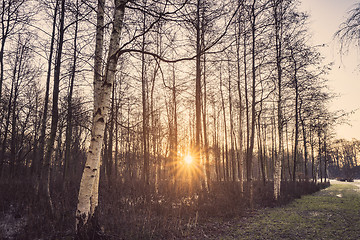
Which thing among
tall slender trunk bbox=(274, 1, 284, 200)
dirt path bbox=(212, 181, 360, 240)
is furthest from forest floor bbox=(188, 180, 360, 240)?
tall slender trunk bbox=(274, 1, 284, 200)

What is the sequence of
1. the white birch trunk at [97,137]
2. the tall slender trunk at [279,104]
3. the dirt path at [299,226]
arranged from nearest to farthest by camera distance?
the white birch trunk at [97,137]
the dirt path at [299,226]
the tall slender trunk at [279,104]

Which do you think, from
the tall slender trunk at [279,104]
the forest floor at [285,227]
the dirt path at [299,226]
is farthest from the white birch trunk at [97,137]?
the tall slender trunk at [279,104]

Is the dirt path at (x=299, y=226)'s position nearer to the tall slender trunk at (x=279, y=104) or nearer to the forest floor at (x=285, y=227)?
the forest floor at (x=285, y=227)

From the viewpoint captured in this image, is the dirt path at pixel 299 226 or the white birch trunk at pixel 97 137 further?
the dirt path at pixel 299 226

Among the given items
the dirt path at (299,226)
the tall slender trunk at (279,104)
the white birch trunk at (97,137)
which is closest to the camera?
the white birch trunk at (97,137)

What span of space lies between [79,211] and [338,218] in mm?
8044

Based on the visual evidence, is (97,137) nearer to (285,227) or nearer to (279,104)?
(285,227)

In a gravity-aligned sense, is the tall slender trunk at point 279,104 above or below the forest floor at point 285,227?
above

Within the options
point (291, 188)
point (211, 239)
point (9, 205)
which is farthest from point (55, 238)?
point (291, 188)

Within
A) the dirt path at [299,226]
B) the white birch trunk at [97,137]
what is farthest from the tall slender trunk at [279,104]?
the white birch trunk at [97,137]

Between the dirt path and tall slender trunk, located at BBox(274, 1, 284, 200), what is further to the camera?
tall slender trunk, located at BBox(274, 1, 284, 200)

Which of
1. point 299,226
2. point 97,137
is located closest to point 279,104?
point 299,226

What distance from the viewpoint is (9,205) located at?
6848 millimetres

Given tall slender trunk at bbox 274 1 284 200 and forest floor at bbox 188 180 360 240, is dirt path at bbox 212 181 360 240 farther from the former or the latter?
tall slender trunk at bbox 274 1 284 200
